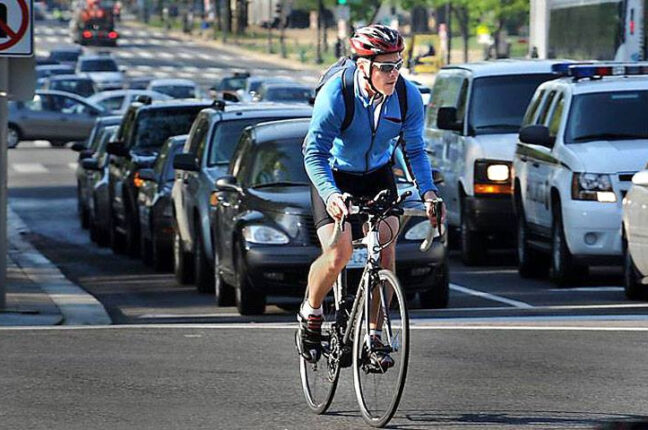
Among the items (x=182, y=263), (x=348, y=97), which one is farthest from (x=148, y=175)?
(x=348, y=97)

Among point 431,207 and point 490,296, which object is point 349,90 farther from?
point 490,296

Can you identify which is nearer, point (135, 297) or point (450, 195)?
point (135, 297)

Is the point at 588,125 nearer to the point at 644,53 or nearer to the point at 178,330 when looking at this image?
the point at 178,330

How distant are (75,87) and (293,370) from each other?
2279 inches

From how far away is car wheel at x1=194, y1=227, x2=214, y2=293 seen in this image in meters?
18.5

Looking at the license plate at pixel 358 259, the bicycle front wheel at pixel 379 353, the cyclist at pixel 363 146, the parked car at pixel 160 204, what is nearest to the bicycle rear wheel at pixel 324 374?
the cyclist at pixel 363 146

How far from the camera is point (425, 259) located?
50.7 ft

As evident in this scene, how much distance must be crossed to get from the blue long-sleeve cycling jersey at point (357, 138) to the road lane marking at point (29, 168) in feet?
124

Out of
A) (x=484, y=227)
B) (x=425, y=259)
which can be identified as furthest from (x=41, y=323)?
(x=484, y=227)

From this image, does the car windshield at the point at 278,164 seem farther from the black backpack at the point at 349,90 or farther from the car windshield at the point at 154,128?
the car windshield at the point at 154,128

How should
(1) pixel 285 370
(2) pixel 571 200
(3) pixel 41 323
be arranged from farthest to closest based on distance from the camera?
(2) pixel 571 200
(3) pixel 41 323
(1) pixel 285 370

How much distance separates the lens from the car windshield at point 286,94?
51094 millimetres

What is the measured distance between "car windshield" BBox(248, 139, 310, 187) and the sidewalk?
169 centimetres

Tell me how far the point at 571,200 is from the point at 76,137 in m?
37.9
